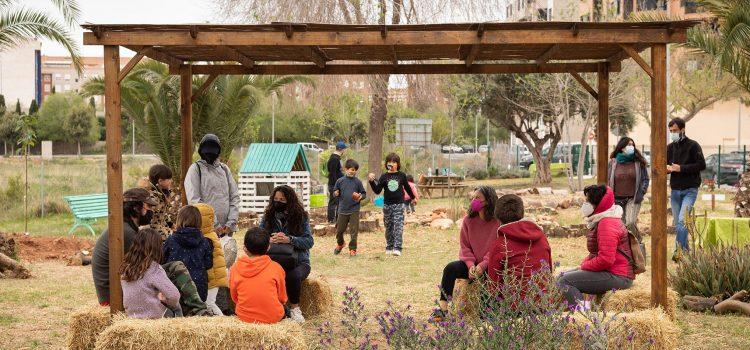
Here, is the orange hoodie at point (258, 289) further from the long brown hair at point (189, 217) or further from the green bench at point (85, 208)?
the green bench at point (85, 208)

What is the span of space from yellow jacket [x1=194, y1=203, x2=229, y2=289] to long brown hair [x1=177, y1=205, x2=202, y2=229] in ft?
0.63

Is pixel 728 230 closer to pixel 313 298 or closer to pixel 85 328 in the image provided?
pixel 313 298

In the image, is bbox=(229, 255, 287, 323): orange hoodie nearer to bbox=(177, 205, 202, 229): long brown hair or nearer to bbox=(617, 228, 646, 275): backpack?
bbox=(177, 205, 202, 229): long brown hair

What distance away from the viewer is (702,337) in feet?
26.0

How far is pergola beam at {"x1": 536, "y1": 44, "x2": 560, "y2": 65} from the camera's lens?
859cm

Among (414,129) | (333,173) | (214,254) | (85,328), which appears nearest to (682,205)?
(214,254)

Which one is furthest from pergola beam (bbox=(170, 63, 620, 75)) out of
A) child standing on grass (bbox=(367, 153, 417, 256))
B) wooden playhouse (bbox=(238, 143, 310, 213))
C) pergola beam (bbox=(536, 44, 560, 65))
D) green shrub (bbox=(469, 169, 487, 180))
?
green shrub (bbox=(469, 169, 487, 180))

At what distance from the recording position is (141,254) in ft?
22.6

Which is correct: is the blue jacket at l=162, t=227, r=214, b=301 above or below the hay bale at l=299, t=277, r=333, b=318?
above

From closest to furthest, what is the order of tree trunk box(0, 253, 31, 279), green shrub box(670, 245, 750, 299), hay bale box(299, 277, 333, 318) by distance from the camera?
hay bale box(299, 277, 333, 318) → green shrub box(670, 245, 750, 299) → tree trunk box(0, 253, 31, 279)

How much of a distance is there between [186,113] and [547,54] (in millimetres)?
3911

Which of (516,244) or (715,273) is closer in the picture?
(516,244)

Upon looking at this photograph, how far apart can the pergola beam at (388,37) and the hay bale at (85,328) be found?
213 cm

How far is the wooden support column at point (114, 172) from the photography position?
7312 millimetres
